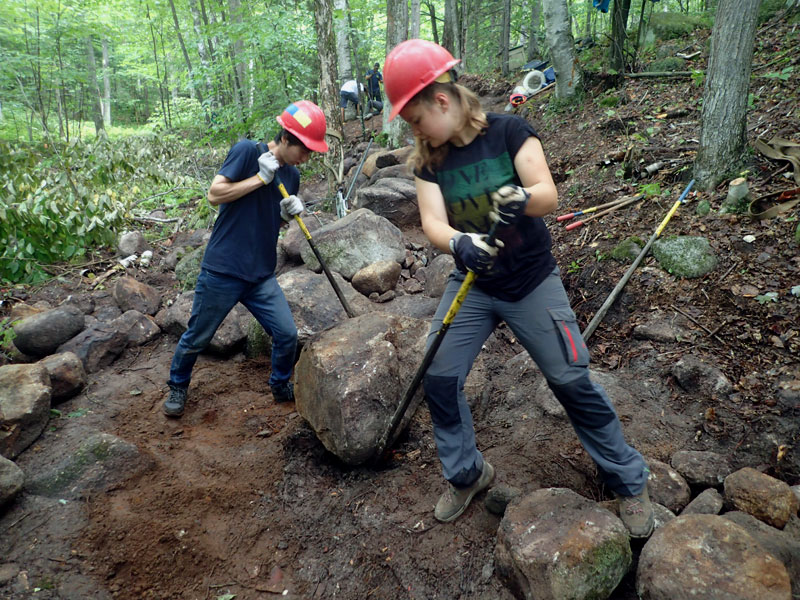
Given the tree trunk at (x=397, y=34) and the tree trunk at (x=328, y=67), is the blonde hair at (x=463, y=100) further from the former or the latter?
the tree trunk at (x=397, y=34)

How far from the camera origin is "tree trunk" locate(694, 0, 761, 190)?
3.97 meters

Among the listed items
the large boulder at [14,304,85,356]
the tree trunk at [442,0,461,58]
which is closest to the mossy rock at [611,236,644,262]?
the large boulder at [14,304,85,356]

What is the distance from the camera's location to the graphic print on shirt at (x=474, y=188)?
1.96 m

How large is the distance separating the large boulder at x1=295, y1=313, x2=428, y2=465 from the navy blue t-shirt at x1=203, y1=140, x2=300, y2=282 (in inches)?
28.1

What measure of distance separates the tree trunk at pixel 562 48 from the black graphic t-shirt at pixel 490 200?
6803 millimetres

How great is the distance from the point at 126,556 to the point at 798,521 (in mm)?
3053

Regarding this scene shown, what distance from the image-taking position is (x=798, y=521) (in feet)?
6.46

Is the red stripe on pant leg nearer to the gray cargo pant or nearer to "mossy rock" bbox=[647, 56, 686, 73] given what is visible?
the gray cargo pant

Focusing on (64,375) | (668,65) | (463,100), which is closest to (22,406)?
(64,375)

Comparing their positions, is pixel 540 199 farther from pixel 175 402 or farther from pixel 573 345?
pixel 175 402

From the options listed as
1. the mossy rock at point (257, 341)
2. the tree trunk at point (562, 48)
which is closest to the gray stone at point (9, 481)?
the mossy rock at point (257, 341)

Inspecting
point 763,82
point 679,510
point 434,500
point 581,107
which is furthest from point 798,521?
point 581,107

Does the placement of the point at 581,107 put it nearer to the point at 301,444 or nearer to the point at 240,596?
the point at 301,444

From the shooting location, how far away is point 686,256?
3664mm
